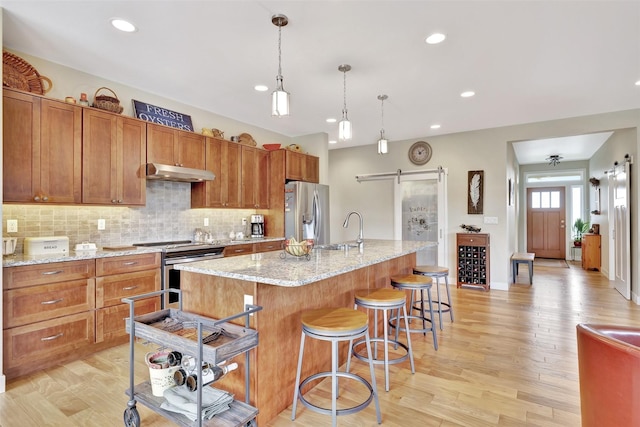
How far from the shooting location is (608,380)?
1.27m

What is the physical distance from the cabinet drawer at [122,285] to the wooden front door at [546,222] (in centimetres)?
984

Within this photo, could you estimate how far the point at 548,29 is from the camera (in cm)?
257

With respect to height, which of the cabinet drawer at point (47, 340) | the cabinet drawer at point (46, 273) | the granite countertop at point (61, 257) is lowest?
the cabinet drawer at point (47, 340)

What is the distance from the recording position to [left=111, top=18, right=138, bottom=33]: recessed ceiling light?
246 cm

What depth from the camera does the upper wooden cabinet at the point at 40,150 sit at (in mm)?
2654

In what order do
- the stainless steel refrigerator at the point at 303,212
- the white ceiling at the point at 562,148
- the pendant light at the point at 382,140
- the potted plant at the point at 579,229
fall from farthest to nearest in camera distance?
the potted plant at the point at 579,229 < the white ceiling at the point at 562,148 < the stainless steel refrigerator at the point at 303,212 < the pendant light at the point at 382,140

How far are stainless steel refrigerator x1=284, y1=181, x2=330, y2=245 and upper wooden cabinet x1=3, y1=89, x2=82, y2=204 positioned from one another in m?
2.65

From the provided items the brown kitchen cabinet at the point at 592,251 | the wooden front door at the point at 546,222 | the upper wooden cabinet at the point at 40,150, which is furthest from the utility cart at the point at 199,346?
the wooden front door at the point at 546,222

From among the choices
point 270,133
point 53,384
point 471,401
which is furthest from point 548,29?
point 53,384

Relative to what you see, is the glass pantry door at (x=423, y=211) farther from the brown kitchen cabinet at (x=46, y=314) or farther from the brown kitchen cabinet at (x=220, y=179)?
the brown kitchen cabinet at (x=46, y=314)

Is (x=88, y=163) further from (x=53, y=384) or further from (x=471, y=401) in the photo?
(x=471, y=401)

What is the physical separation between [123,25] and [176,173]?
1529 mm

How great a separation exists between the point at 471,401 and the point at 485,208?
4.11m

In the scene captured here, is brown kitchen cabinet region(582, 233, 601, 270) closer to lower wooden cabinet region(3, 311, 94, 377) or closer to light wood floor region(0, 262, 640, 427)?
light wood floor region(0, 262, 640, 427)
